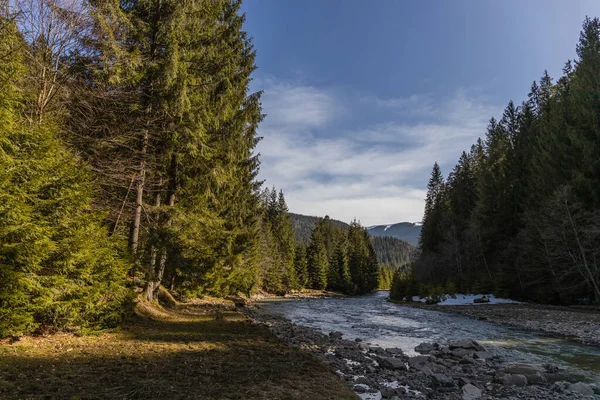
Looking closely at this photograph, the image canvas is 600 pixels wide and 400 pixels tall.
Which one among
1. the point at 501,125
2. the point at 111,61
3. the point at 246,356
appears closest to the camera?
the point at 246,356

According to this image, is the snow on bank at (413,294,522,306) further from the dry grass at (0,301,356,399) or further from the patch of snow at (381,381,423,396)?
the dry grass at (0,301,356,399)

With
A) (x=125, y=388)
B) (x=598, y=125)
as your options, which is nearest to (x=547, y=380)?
→ (x=125, y=388)

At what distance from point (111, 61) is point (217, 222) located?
7.23 meters

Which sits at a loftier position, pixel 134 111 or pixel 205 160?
pixel 134 111

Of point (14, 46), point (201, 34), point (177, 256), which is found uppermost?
point (201, 34)

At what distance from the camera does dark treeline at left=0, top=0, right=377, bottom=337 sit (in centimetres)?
684

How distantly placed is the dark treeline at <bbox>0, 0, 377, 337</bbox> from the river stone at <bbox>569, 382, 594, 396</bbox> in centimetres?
1174

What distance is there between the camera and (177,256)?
13.3m

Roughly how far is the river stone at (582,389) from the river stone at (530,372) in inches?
25.0

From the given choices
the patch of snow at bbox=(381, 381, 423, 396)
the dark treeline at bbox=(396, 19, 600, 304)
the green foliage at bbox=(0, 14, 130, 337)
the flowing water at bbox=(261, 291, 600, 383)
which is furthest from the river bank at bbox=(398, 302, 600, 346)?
the green foliage at bbox=(0, 14, 130, 337)

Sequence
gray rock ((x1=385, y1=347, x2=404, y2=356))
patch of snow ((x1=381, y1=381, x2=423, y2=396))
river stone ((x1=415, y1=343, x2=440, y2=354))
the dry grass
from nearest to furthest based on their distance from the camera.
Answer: the dry grass
patch of snow ((x1=381, y1=381, x2=423, y2=396))
gray rock ((x1=385, y1=347, x2=404, y2=356))
river stone ((x1=415, y1=343, x2=440, y2=354))

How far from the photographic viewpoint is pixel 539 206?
3331cm

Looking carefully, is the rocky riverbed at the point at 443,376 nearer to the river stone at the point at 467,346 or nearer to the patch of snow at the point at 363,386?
the patch of snow at the point at 363,386

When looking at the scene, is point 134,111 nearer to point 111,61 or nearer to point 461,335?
point 111,61
